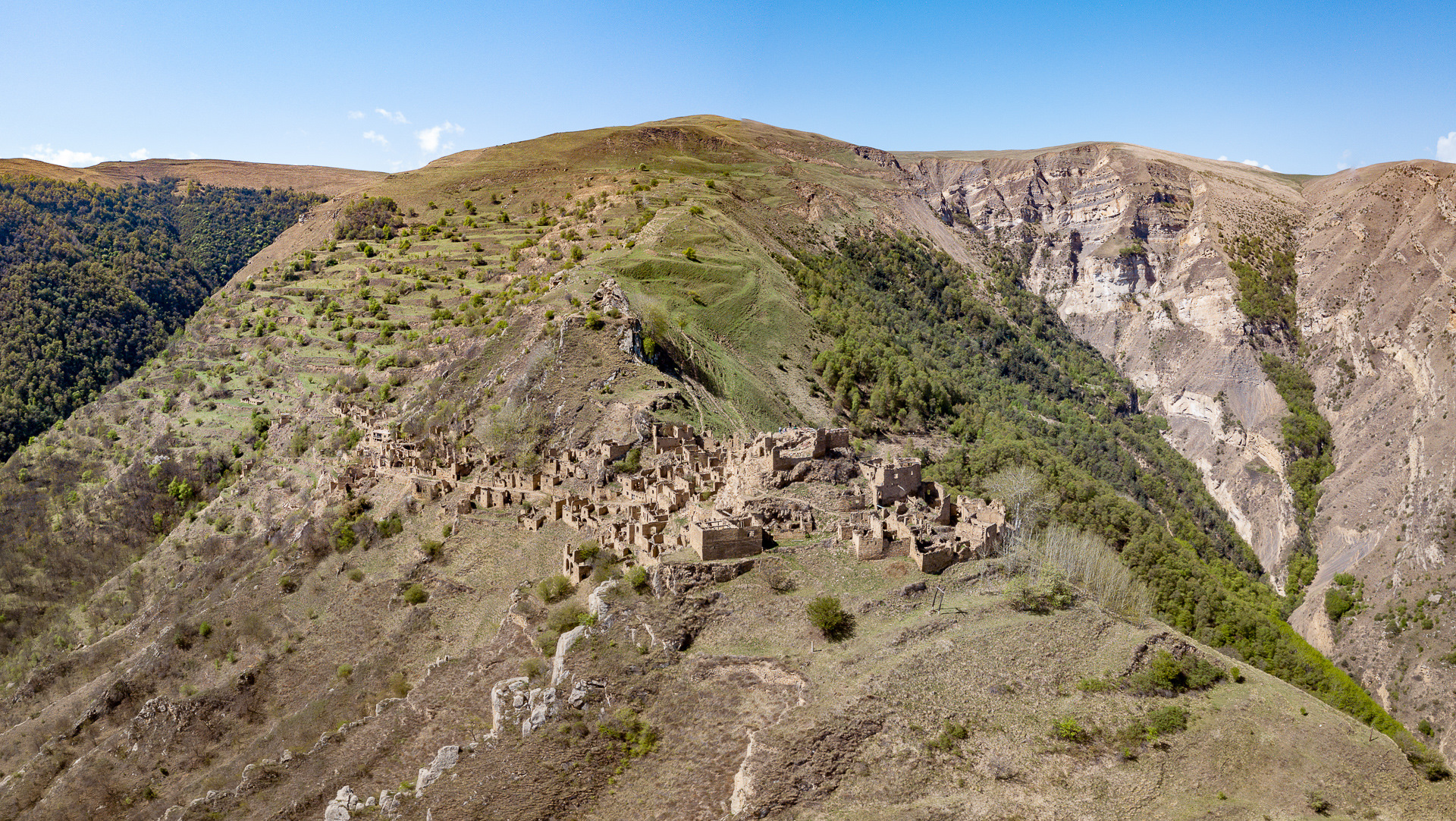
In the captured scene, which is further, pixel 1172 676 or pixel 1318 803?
pixel 1172 676

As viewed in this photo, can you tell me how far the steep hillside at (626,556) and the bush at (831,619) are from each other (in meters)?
0.57

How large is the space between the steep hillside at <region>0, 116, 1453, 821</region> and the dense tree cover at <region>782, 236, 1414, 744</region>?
34.6 inches

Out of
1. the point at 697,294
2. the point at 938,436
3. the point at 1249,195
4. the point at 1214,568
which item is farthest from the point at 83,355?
the point at 1249,195

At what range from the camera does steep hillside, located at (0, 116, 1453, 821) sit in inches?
1045

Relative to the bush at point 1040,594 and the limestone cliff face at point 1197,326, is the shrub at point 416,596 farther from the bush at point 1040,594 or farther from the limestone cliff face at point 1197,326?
the limestone cliff face at point 1197,326

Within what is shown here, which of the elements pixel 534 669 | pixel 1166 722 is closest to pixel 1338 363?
pixel 1166 722

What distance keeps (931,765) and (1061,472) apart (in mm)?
70282

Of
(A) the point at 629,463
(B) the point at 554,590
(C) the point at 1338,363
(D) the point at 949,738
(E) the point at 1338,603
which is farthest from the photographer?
(C) the point at 1338,363

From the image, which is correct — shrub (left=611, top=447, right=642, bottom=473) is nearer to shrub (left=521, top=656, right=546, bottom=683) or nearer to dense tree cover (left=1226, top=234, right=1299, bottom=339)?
shrub (left=521, top=656, right=546, bottom=683)

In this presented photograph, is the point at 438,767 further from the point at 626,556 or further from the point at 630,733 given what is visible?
the point at 626,556

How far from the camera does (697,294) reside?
97.2m

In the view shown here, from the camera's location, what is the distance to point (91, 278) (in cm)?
14062

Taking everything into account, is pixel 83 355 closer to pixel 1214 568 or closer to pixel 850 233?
pixel 850 233

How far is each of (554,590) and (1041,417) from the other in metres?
104
